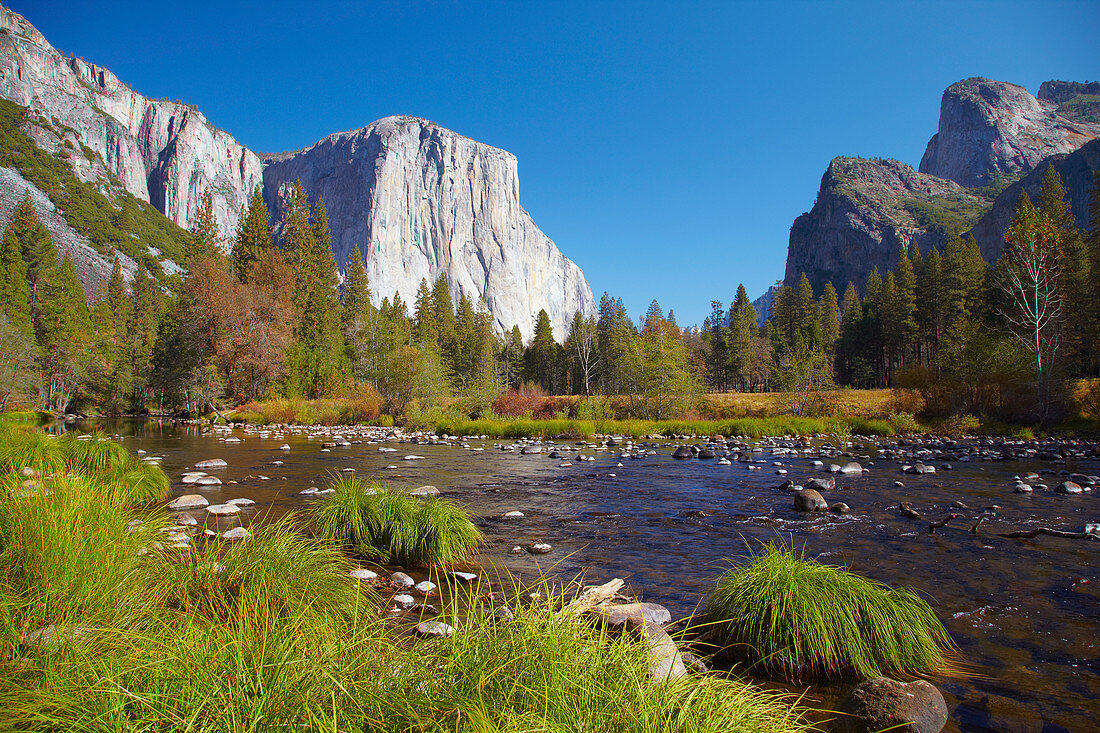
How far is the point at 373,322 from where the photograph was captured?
64.5 metres

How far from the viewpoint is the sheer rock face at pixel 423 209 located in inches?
5728

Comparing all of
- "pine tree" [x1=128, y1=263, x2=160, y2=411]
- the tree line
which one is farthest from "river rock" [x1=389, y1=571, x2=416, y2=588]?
"pine tree" [x1=128, y1=263, x2=160, y2=411]

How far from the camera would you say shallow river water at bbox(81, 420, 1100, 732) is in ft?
12.6

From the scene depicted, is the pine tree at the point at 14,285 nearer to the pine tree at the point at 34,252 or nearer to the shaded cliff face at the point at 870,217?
the pine tree at the point at 34,252

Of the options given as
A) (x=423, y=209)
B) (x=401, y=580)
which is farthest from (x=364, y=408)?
(x=423, y=209)

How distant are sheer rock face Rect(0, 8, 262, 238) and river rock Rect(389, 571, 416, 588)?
159873 millimetres

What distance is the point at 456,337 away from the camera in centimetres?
7462

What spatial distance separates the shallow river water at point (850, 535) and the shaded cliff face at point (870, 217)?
166066 millimetres

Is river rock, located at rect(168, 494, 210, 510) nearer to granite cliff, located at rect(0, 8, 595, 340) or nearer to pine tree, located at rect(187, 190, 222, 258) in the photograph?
pine tree, located at rect(187, 190, 222, 258)

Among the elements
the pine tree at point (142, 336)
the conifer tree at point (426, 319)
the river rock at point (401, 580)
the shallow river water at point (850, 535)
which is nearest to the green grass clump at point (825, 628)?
the shallow river water at point (850, 535)

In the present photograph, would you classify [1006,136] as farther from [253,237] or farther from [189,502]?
[189,502]

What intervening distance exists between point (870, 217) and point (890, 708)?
195470 mm

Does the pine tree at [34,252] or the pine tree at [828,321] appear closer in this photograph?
the pine tree at [34,252]

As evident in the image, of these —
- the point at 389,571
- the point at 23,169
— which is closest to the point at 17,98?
the point at 23,169
